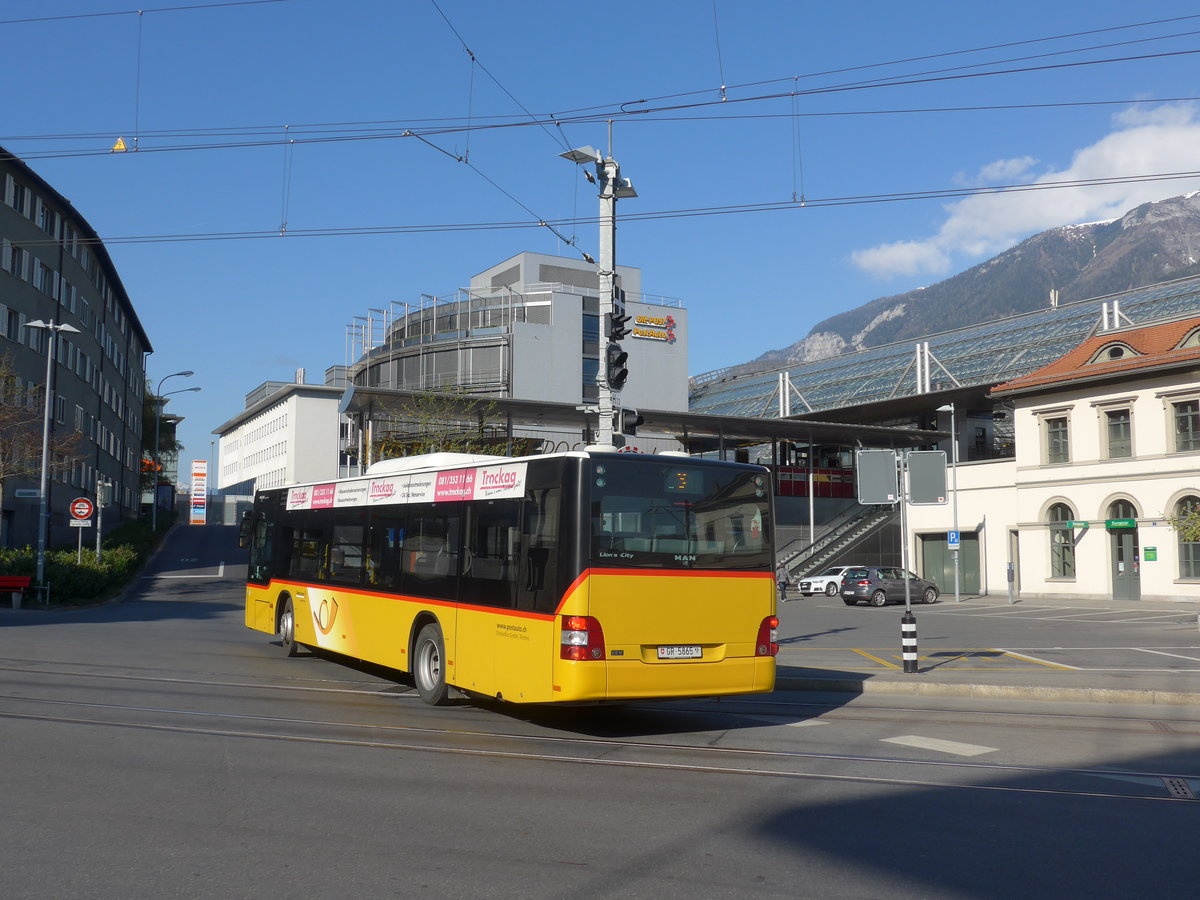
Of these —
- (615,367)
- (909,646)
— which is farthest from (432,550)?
(909,646)

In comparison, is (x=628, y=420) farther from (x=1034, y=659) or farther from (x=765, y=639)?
(x=1034, y=659)

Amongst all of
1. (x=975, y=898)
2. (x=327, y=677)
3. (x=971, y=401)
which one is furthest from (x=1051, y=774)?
(x=971, y=401)

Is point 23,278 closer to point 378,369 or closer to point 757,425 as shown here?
point 757,425

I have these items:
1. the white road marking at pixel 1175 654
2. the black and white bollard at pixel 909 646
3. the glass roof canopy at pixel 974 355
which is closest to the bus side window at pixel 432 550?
the black and white bollard at pixel 909 646

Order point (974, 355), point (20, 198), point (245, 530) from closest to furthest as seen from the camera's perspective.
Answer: point (245, 530), point (20, 198), point (974, 355)

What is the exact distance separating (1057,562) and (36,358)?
43.0m

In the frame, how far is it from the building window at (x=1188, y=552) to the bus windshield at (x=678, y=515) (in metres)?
32.8

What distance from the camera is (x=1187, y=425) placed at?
3934 cm

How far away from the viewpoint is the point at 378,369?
90.5 metres

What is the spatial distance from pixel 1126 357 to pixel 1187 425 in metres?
3.75

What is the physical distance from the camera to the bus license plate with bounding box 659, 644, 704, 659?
10.8 m

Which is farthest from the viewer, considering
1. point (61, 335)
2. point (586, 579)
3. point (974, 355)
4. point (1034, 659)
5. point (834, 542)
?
point (974, 355)

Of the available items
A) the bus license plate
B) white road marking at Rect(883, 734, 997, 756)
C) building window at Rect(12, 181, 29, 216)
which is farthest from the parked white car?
building window at Rect(12, 181, 29, 216)

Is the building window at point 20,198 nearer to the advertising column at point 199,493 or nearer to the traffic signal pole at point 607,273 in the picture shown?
the traffic signal pole at point 607,273
